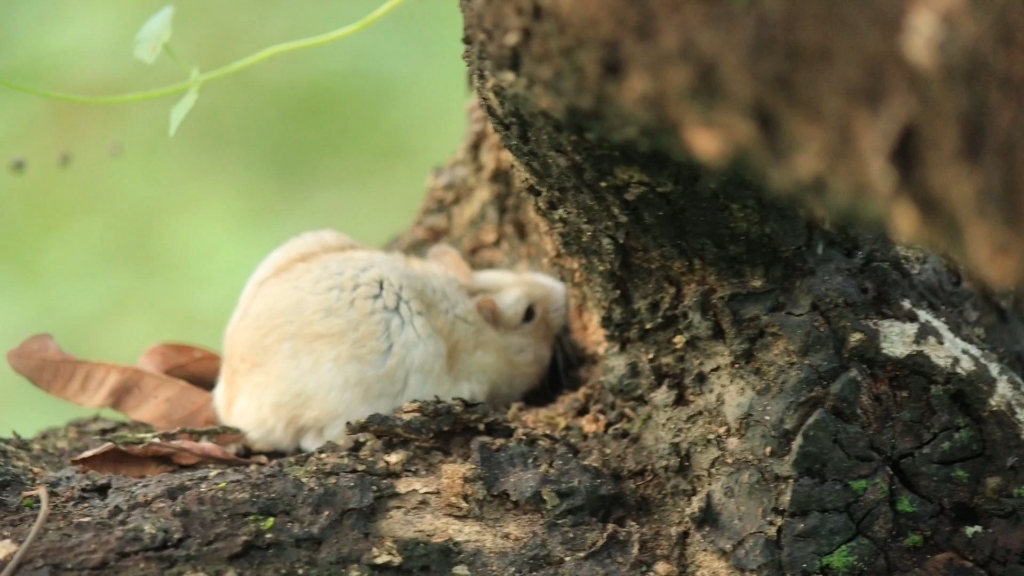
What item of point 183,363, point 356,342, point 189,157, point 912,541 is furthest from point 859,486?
point 189,157

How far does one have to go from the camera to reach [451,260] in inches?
120

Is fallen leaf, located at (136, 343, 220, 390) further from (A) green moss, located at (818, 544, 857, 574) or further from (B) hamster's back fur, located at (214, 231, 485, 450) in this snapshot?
(A) green moss, located at (818, 544, 857, 574)

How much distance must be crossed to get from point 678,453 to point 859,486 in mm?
331

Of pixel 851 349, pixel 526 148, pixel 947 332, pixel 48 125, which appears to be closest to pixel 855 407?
pixel 851 349

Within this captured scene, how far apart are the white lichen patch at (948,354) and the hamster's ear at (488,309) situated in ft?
4.49

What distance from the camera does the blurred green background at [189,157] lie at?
15.1ft

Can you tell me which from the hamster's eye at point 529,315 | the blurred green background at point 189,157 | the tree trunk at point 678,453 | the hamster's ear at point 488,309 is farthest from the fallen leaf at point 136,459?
the blurred green background at point 189,157

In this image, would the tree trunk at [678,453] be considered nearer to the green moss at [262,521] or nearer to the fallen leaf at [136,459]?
the green moss at [262,521]

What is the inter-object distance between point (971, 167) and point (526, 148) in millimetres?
671

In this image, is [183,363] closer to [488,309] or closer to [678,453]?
[488,309]

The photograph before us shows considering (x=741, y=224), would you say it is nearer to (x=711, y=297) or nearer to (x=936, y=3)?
(x=711, y=297)

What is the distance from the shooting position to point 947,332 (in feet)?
5.84

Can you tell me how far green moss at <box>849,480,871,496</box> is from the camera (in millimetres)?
1600

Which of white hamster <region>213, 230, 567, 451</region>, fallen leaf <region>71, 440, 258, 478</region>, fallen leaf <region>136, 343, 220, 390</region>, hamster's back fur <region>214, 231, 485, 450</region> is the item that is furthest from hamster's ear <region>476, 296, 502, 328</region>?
fallen leaf <region>71, 440, 258, 478</region>
